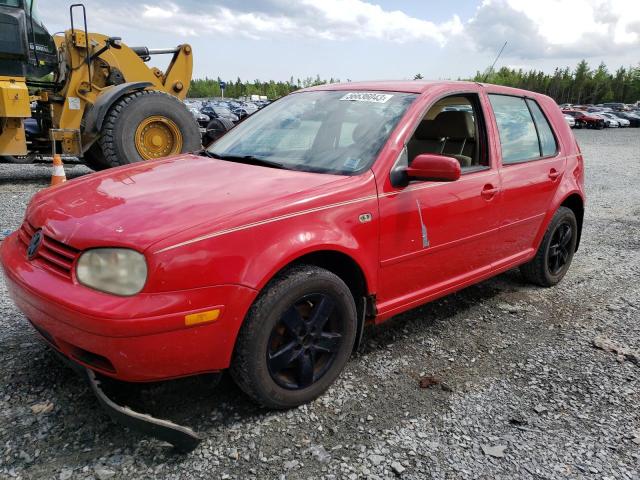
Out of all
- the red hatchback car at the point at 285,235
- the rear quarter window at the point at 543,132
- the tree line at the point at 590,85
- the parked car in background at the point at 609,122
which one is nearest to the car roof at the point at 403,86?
the red hatchback car at the point at 285,235

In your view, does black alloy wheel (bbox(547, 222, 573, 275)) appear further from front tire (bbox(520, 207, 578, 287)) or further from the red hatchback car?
the red hatchback car

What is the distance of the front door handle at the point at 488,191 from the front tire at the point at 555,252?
40.6 inches

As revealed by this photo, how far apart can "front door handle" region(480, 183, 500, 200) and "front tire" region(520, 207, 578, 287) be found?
103 cm

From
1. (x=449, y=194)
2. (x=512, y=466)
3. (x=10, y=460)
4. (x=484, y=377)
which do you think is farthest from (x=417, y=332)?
(x=10, y=460)

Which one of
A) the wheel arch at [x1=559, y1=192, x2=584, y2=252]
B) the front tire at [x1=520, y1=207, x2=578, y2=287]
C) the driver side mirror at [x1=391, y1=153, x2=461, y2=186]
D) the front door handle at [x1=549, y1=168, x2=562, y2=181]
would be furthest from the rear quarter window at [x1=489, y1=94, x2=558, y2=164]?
the driver side mirror at [x1=391, y1=153, x2=461, y2=186]

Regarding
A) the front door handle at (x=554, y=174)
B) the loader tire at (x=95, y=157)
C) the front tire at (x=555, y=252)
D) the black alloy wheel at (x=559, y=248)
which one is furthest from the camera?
the loader tire at (x=95, y=157)

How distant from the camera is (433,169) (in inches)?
108

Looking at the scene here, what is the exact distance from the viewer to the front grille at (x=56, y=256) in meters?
2.22

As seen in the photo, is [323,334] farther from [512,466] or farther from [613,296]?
[613,296]

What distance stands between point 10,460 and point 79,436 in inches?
10.5

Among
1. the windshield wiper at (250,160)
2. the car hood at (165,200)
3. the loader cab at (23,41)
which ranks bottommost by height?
the car hood at (165,200)

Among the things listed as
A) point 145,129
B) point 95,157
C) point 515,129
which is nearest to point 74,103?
point 95,157

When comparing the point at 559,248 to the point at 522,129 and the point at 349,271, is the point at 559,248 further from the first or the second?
the point at 349,271

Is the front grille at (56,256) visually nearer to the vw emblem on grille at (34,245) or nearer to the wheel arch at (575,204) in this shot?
the vw emblem on grille at (34,245)
